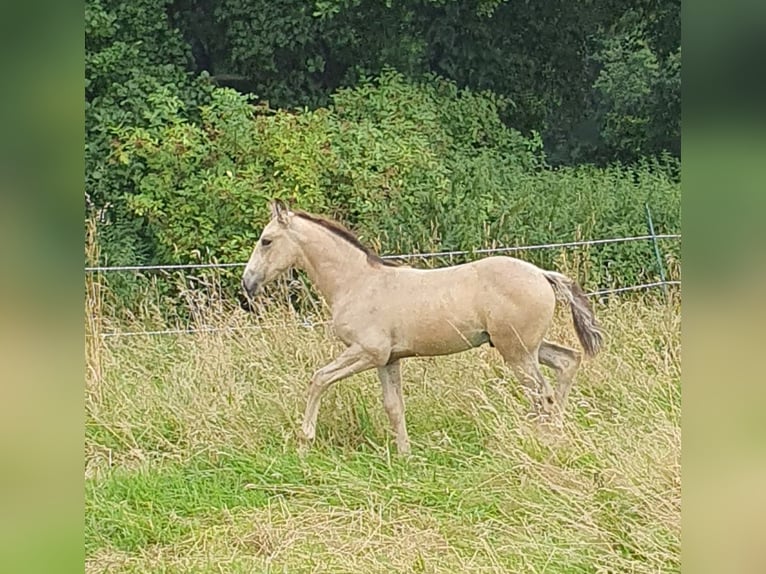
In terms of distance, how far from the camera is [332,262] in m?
Result: 3.57

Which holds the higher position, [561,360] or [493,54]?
[493,54]

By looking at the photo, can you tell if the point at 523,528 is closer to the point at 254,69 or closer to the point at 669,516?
the point at 669,516

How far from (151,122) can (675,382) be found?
479 centimetres

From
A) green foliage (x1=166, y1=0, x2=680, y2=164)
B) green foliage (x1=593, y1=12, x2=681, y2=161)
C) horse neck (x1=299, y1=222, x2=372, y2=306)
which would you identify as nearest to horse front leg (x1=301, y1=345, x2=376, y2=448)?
horse neck (x1=299, y1=222, x2=372, y2=306)

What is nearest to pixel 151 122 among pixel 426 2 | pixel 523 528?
pixel 426 2

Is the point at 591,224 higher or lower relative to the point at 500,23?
lower

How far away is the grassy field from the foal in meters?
0.23

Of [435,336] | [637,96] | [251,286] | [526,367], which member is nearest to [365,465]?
[435,336]

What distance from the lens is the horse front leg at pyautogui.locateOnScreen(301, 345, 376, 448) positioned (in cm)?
341

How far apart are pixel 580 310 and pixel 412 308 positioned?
2.07 feet

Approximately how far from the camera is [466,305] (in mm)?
3438

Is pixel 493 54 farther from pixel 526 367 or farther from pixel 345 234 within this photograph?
pixel 526 367

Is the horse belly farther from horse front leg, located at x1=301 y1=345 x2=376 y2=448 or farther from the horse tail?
the horse tail
